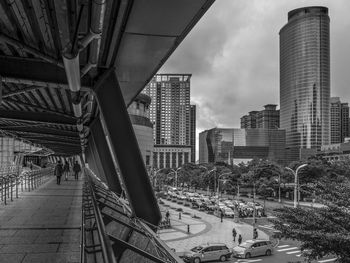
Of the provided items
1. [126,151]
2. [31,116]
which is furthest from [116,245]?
[31,116]

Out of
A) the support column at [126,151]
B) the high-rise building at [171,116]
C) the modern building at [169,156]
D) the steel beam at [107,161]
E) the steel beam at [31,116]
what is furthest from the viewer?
the high-rise building at [171,116]

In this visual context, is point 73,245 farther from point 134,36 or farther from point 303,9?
point 303,9

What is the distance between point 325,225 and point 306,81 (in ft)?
469

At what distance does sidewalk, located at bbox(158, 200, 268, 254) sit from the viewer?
33.3m

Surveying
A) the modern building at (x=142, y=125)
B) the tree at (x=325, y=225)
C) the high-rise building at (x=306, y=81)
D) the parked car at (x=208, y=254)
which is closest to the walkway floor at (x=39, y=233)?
the tree at (x=325, y=225)

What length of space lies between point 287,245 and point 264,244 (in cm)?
645

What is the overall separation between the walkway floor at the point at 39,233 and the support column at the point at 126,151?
1.25 m

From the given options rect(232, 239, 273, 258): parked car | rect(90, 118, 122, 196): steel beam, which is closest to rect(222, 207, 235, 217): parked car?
rect(232, 239, 273, 258): parked car

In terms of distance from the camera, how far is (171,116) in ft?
597

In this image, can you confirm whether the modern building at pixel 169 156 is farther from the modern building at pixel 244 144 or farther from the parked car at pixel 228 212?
the parked car at pixel 228 212

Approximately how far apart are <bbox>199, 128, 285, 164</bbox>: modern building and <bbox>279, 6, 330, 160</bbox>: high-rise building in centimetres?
518

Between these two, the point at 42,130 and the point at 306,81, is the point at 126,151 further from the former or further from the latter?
the point at 306,81

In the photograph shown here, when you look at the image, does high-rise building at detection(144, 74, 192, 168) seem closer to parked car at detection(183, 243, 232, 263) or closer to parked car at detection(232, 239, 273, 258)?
parked car at detection(232, 239, 273, 258)

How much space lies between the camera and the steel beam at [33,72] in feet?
22.0
